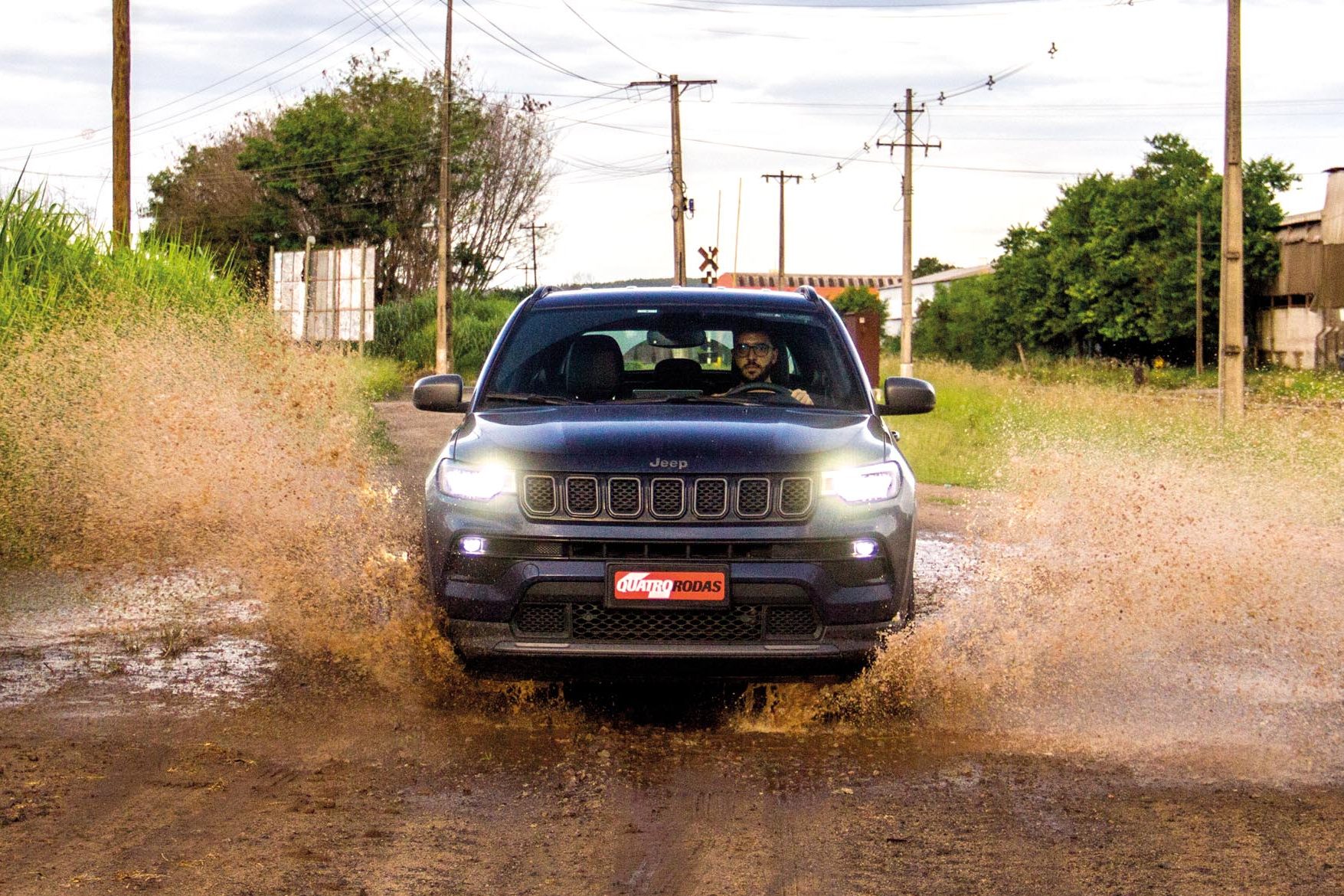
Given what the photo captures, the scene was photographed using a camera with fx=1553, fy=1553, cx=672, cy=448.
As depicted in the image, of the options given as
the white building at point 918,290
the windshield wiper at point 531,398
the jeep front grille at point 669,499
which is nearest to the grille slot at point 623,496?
the jeep front grille at point 669,499

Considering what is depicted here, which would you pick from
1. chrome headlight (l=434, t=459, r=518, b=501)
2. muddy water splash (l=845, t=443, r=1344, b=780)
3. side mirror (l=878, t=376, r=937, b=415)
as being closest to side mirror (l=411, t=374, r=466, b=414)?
chrome headlight (l=434, t=459, r=518, b=501)

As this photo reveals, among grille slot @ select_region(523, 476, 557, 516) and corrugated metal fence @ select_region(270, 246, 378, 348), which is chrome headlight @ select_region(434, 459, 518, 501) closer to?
grille slot @ select_region(523, 476, 557, 516)

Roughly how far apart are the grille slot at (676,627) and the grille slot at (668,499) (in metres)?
0.36

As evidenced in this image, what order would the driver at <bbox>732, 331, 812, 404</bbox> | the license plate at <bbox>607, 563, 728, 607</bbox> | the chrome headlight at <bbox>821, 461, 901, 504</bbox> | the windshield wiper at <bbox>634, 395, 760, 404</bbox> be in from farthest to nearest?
1. the driver at <bbox>732, 331, 812, 404</bbox>
2. the windshield wiper at <bbox>634, 395, 760, 404</bbox>
3. the chrome headlight at <bbox>821, 461, 901, 504</bbox>
4. the license plate at <bbox>607, 563, 728, 607</bbox>

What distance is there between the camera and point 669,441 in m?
5.73

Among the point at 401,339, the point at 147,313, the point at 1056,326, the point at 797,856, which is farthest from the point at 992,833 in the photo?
the point at 1056,326

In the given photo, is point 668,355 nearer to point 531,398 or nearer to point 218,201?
point 531,398

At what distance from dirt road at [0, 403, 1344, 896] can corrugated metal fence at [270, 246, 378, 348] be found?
38.4 meters

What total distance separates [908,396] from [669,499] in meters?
1.70

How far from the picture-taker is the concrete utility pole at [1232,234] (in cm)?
2330

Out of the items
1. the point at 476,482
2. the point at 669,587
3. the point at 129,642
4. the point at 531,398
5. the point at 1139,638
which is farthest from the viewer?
the point at 1139,638

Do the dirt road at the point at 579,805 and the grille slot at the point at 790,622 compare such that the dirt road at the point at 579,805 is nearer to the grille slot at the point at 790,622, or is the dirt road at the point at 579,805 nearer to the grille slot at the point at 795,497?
the grille slot at the point at 790,622

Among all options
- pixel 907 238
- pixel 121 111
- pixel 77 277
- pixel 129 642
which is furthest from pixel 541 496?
pixel 907 238

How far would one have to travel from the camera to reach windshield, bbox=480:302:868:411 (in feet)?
22.6
